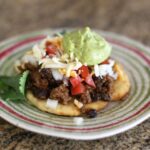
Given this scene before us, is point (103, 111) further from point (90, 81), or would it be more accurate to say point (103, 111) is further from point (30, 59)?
point (30, 59)

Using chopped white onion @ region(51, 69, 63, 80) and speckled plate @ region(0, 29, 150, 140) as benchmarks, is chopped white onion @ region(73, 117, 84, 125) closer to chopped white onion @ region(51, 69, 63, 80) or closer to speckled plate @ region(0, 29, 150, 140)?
speckled plate @ region(0, 29, 150, 140)

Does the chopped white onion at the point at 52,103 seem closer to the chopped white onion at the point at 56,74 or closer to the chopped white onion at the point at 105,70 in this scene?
the chopped white onion at the point at 56,74

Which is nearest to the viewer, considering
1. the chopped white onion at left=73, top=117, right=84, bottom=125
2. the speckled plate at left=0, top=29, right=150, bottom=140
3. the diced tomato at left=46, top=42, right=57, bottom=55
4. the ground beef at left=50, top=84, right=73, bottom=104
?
the speckled plate at left=0, top=29, right=150, bottom=140

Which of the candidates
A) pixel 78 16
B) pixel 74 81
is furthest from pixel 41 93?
pixel 78 16

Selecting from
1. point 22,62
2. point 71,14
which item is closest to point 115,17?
point 71,14

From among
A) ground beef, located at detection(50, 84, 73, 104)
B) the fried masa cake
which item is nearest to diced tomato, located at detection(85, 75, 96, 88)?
the fried masa cake
